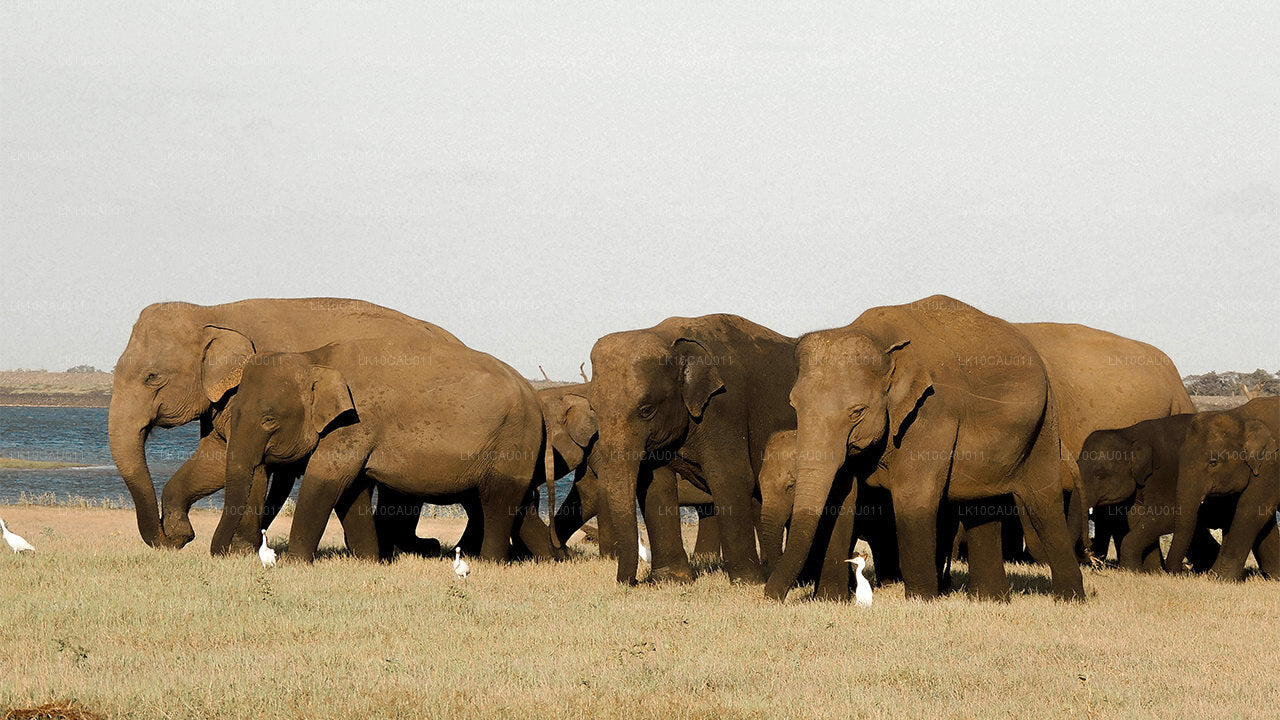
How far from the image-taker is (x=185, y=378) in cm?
1741

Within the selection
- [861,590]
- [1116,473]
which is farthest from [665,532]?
[1116,473]

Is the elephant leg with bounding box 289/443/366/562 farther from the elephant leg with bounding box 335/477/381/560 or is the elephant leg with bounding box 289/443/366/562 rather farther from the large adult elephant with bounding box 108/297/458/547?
the large adult elephant with bounding box 108/297/458/547

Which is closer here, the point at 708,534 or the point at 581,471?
the point at 708,534

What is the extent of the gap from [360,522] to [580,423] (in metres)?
3.47

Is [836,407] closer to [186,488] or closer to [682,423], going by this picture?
[682,423]

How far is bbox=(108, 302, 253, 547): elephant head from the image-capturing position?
1719 cm

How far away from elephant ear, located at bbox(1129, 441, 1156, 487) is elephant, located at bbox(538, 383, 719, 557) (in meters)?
5.63

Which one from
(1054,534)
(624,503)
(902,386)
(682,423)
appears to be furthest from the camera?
(682,423)

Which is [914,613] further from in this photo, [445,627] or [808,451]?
[445,627]

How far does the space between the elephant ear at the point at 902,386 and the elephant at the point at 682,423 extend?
2.38 metres

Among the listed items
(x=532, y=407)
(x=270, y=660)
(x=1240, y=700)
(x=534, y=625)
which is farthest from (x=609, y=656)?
(x=532, y=407)

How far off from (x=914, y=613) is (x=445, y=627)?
4.10 m

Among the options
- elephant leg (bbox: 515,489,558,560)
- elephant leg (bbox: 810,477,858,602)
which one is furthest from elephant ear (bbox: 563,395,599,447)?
elephant leg (bbox: 810,477,858,602)

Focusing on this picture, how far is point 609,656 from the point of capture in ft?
33.0
